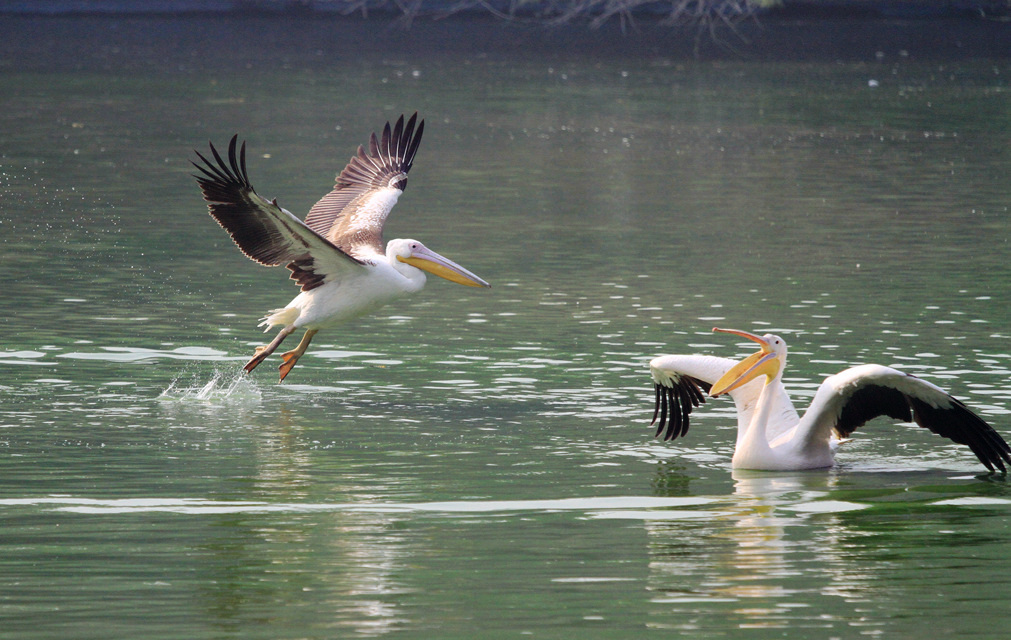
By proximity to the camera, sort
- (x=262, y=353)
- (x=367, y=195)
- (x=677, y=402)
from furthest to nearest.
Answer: (x=367, y=195)
(x=262, y=353)
(x=677, y=402)

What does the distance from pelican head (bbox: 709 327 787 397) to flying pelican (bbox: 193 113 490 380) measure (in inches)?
92.2

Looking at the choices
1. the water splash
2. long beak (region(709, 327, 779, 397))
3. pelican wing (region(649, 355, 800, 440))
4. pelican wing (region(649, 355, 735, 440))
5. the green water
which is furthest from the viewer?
the water splash

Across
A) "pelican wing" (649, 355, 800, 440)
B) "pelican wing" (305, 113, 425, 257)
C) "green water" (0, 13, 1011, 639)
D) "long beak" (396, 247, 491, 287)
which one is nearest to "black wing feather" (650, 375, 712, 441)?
"pelican wing" (649, 355, 800, 440)

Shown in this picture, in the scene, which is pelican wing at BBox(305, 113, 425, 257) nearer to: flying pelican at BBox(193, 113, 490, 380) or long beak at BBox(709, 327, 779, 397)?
flying pelican at BBox(193, 113, 490, 380)

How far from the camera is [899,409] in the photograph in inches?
321

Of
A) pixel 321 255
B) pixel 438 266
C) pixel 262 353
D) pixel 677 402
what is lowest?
pixel 677 402

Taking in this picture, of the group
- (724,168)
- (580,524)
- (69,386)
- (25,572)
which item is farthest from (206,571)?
(724,168)

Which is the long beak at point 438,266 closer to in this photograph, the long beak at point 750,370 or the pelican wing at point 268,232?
the pelican wing at point 268,232

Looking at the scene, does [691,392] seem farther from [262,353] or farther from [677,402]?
[262,353]

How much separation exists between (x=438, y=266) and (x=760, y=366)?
9.33 ft

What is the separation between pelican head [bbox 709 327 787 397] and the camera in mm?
8453

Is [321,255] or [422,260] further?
[422,260]

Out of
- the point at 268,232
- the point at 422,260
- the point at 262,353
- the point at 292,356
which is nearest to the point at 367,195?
the point at 422,260

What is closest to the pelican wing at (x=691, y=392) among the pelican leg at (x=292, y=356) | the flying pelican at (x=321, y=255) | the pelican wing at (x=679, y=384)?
the pelican wing at (x=679, y=384)
